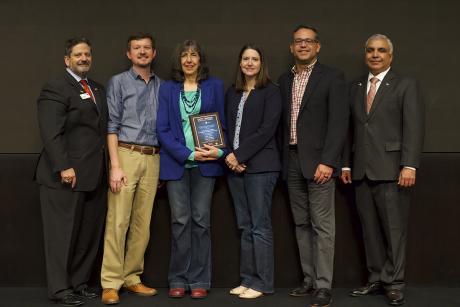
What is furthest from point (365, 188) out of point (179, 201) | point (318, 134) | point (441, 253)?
point (179, 201)

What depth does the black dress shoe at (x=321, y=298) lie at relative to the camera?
414cm

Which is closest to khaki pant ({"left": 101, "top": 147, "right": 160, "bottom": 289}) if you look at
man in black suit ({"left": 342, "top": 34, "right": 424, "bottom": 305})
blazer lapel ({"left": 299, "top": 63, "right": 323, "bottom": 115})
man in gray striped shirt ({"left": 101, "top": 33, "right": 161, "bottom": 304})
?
man in gray striped shirt ({"left": 101, "top": 33, "right": 161, "bottom": 304})

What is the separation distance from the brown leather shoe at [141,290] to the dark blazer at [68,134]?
30.4 inches

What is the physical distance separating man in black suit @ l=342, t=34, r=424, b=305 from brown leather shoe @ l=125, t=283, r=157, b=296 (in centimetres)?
139

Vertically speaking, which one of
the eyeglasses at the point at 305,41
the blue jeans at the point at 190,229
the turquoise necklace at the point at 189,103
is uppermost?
the eyeglasses at the point at 305,41

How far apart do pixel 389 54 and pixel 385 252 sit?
133cm

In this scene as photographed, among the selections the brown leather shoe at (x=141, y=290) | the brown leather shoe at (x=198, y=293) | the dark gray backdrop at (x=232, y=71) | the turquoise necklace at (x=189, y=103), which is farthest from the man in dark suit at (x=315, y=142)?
the brown leather shoe at (x=141, y=290)

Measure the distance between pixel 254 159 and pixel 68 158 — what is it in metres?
1.20

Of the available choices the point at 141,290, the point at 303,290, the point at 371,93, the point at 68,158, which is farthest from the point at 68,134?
the point at 371,93

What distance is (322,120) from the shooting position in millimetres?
4227

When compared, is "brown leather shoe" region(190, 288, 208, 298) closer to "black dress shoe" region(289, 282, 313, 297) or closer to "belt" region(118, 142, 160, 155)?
"black dress shoe" region(289, 282, 313, 297)

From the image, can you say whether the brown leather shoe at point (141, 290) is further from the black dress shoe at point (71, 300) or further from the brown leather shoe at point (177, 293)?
the black dress shoe at point (71, 300)

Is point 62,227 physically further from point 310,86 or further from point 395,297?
point 395,297

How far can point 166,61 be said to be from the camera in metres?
4.79
